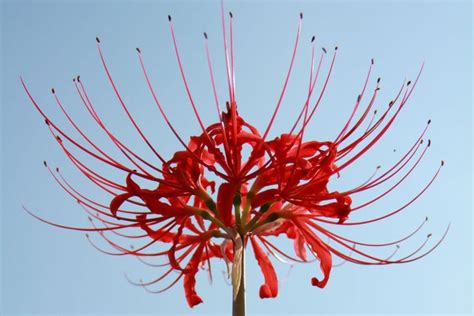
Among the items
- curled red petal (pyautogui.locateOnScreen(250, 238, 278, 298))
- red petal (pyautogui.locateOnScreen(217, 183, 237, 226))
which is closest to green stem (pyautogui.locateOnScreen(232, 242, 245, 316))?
red petal (pyautogui.locateOnScreen(217, 183, 237, 226))

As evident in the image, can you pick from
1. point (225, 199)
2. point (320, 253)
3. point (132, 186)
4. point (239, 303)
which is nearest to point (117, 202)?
point (132, 186)

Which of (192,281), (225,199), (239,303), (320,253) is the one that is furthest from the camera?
(192,281)

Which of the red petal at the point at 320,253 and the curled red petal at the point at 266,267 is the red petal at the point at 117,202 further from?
the red petal at the point at 320,253

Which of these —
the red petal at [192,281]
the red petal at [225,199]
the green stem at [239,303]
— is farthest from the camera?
the red petal at [192,281]

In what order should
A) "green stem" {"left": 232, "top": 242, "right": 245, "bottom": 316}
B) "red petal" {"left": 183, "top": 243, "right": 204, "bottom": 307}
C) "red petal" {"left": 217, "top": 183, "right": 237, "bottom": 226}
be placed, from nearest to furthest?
1. "green stem" {"left": 232, "top": 242, "right": 245, "bottom": 316}
2. "red petal" {"left": 217, "top": 183, "right": 237, "bottom": 226}
3. "red petal" {"left": 183, "top": 243, "right": 204, "bottom": 307}

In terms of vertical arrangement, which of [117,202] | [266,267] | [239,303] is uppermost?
[117,202]

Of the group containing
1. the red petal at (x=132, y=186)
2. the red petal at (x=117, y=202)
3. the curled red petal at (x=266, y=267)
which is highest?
the red petal at (x=132, y=186)

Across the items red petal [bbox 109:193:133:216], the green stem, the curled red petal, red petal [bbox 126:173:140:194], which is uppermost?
red petal [bbox 126:173:140:194]

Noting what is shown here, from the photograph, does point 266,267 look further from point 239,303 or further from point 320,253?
point 239,303

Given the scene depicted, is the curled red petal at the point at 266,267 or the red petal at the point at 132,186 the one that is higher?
the red petal at the point at 132,186

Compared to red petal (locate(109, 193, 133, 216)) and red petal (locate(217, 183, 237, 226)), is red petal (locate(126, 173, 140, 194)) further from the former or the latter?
red petal (locate(217, 183, 237, 226))

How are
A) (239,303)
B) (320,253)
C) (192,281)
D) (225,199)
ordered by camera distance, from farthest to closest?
(192,281) → (320,253) → (225,199) → (239,303)

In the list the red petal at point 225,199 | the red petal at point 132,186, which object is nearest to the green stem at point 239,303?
the red petal at point 225,199
